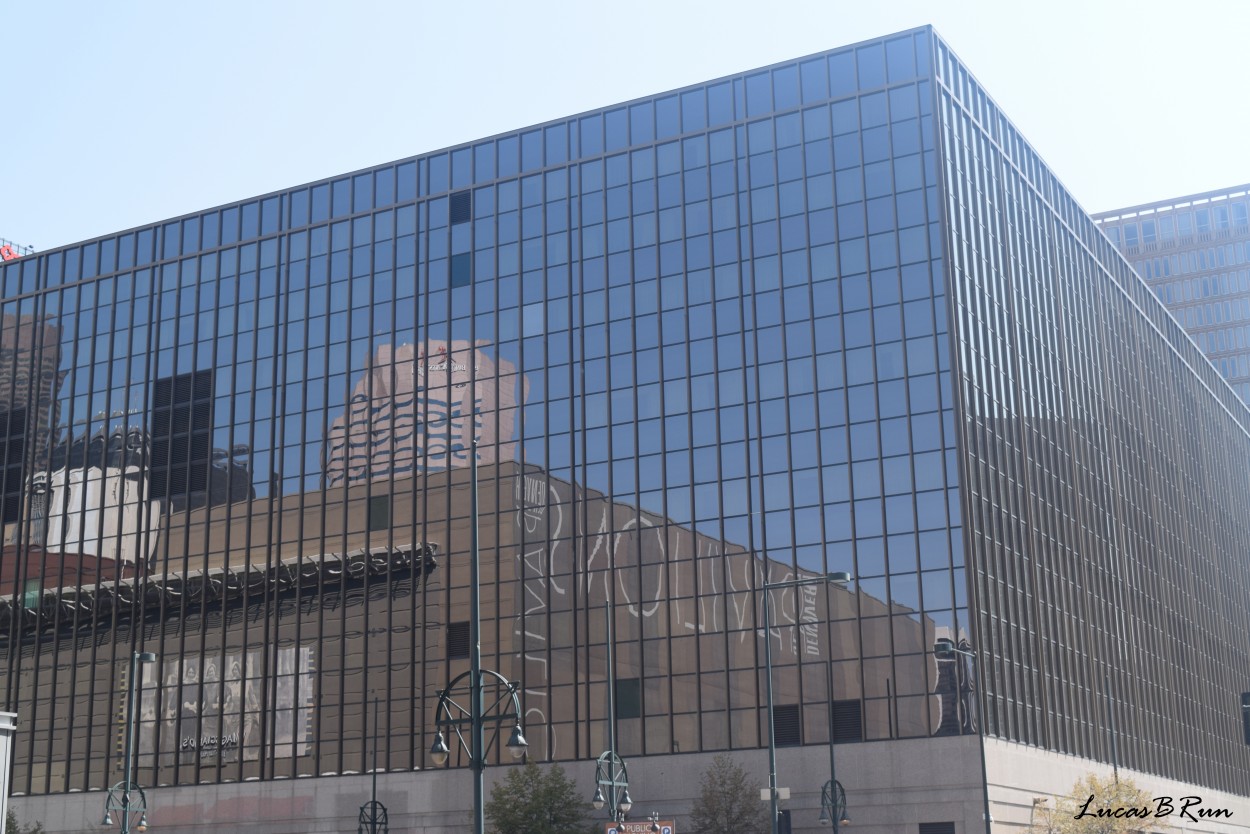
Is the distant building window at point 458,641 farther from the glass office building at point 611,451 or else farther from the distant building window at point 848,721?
the distant building window at point 848,721

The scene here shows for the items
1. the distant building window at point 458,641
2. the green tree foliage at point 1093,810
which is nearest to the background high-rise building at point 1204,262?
the green tree foliage at point 1093,810

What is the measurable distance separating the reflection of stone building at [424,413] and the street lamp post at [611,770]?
1189 centimetres

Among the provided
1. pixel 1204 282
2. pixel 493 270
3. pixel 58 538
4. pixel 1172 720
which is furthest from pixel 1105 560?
pixel 1204 282

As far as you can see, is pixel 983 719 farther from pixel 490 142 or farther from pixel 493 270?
pixel 490 142

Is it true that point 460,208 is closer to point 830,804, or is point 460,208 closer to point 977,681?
point 830,804

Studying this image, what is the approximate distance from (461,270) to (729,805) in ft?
101

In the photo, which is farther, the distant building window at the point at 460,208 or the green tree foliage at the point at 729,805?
the distant building window at the point at 460,208

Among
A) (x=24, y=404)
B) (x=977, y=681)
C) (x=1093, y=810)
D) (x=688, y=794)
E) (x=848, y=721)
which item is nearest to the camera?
(x=977, y=681)

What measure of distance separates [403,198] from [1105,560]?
42.5 m

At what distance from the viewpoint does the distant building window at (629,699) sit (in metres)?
68.2

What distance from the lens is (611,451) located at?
72125 millimetres

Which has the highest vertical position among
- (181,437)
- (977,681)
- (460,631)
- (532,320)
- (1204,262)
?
(1204,262)

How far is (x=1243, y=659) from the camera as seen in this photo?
11394 cm

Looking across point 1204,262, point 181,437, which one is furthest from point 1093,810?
point 1204,262
